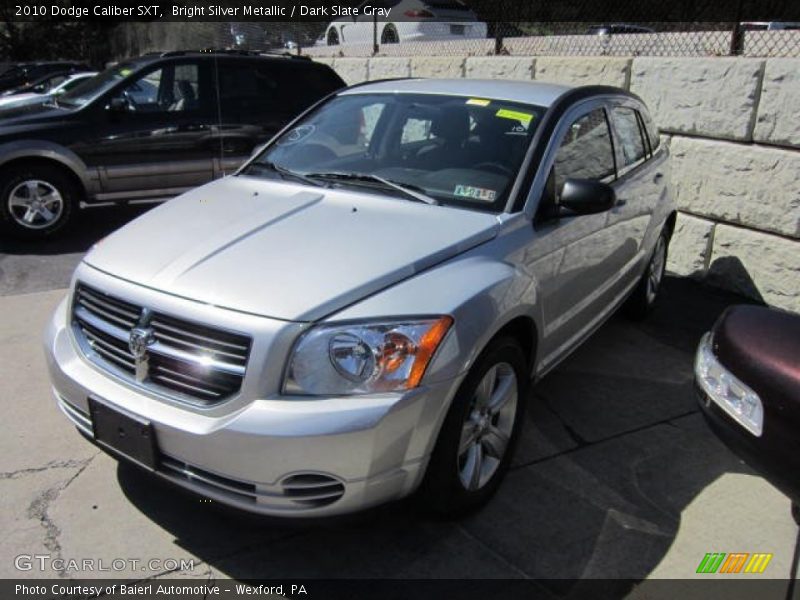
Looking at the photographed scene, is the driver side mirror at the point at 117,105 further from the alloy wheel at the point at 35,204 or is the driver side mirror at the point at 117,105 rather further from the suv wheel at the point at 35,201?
the alloy wheel at the point at 35,204

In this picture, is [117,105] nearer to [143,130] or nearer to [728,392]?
[143,130]

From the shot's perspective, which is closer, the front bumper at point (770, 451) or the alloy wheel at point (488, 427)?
the front bumper at point (770, 451)

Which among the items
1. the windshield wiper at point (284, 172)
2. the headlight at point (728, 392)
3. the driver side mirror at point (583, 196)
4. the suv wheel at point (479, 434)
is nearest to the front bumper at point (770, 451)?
the headlight at point (728, 392)

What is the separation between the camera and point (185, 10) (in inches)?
1006

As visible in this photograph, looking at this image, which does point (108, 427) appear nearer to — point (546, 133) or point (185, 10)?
point (546, 133)

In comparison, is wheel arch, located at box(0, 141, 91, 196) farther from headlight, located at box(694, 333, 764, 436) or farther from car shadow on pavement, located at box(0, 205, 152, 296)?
headlight, located at box(694, 333, 764, 436)

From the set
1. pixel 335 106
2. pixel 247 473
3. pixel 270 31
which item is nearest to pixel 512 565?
pixel 247 473

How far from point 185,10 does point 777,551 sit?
2714 centimetres

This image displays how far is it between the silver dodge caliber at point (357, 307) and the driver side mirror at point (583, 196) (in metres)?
0.01

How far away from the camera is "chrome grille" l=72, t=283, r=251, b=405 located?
2373 millimetres

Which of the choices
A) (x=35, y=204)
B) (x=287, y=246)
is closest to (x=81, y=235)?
(x=35, y=204)

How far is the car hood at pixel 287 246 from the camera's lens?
248cm

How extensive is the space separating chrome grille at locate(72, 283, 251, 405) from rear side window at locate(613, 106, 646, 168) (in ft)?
9.70

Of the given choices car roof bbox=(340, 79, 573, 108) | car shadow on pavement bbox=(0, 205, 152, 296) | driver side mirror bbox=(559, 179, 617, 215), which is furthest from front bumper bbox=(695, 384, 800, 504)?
car shadow on pavement bbox=(0, 205, 152, 296)
